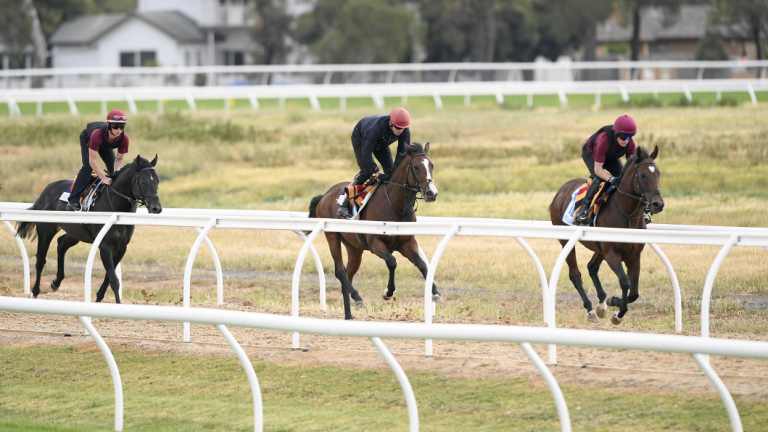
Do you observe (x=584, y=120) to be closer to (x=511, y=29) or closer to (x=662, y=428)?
(x=662, y=428)

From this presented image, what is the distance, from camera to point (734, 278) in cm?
1332

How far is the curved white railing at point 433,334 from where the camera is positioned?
591 cm

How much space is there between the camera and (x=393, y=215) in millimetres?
11609

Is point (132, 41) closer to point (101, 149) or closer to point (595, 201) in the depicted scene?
point (101, 149)

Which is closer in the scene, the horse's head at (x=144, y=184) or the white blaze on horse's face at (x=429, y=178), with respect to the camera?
the white blaze on horse's face at (x=429, y=178)

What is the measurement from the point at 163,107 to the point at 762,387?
82.0 feet

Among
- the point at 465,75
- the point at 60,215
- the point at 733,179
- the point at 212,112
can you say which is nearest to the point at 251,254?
the point at 60,215

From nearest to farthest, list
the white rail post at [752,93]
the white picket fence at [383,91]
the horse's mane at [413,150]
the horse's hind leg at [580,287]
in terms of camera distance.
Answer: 1. the horse's hind leg at [580,287]
2. the horse's mane at [413,150]
3. the white rail post at [752,93]
4. the white picket fence at [383,91]

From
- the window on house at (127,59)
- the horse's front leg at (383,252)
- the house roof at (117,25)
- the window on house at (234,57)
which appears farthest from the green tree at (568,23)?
the horse's front leg at (383,252)

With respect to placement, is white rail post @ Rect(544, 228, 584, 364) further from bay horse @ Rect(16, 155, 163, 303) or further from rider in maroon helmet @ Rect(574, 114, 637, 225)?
bay horse @ Rect(16, 155, 163, 303)

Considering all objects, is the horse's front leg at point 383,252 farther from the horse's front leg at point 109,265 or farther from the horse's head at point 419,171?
the horse's front leg at point 109,265

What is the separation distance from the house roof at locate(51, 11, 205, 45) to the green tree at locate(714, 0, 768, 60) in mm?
22259

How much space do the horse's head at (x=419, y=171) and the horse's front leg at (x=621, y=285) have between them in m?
1.53

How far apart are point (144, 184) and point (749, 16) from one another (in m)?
35.3
